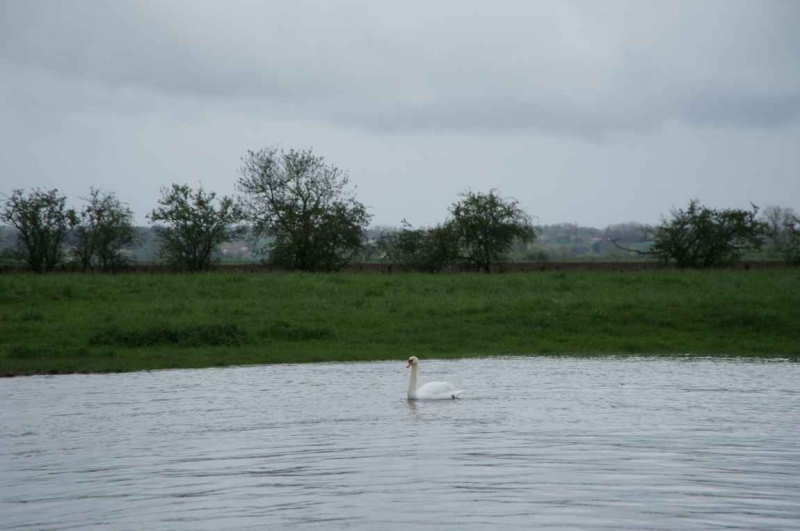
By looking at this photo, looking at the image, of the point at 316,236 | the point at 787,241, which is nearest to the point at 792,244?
the point at 787,241

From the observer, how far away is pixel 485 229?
56156 millimetres

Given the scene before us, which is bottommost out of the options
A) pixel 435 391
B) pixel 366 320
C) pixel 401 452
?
pixel 401 452

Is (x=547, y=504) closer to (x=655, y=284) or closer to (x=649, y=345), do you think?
(x=649, y=345)

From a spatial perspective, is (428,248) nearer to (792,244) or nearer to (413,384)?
(792,244)

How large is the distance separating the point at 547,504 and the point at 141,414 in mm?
8857

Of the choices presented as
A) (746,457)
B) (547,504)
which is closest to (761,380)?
(746,457)

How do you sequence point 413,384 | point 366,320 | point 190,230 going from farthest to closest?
point 190,230, point 366,320, point 413,384

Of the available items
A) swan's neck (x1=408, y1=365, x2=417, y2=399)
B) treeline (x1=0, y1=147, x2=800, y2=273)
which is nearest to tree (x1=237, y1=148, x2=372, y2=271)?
treeline (x1=0, y1=147, x2=800, y2=273)

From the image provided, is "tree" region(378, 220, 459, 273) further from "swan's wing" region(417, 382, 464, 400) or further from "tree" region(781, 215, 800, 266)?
"swan's wing" region(417, 382, 464, 400)

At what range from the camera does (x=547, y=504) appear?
34.3 feet

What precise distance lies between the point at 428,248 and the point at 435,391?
1463 inches

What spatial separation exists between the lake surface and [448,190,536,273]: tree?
3377cm

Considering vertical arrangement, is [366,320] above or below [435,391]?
above

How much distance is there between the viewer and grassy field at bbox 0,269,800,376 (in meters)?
26.8
